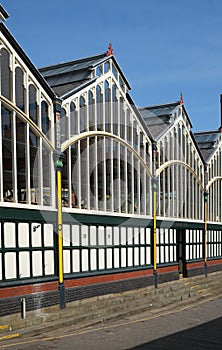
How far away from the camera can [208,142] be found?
32531 millimetres

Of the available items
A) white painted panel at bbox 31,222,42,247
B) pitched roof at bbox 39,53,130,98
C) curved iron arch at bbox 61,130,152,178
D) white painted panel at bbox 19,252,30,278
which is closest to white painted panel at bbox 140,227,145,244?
curved iron arch at bbox 61,130,152,178

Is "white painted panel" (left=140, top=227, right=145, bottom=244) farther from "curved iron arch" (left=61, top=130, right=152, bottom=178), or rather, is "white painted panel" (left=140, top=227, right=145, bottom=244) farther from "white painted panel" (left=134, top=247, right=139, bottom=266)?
"curved iron arch" (left=61, top=130, right=152, bottom=178)

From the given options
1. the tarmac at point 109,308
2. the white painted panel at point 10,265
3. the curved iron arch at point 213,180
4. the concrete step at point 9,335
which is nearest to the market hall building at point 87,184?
the white painted panel at point 10,265

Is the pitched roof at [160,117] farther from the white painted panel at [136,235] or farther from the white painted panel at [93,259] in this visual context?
the white painted panel at [93,259]

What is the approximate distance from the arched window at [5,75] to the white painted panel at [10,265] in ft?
17.1

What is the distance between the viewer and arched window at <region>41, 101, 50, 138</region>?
17.3 metres

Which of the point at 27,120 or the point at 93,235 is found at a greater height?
the point at 27,120

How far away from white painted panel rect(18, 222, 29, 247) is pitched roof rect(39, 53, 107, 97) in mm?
5527

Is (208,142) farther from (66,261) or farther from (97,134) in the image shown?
(66,261)

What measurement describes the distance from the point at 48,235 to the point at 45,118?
14.1 ft

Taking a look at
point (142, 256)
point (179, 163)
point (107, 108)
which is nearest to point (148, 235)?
point (142, 256)

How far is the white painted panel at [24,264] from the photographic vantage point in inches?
622

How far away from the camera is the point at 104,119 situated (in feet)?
66.4

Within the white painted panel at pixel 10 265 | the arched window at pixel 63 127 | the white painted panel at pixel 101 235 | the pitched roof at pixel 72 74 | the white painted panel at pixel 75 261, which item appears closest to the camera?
the white painted panel at pixel 10 265
